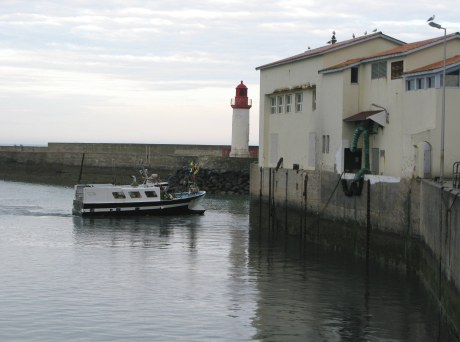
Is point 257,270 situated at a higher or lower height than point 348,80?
lower

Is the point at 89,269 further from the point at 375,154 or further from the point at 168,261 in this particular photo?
the point at 375,154

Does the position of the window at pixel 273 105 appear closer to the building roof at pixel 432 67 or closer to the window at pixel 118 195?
the window at pixel 118 195

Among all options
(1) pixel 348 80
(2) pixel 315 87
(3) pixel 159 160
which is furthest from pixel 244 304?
(3) pixel 159 160

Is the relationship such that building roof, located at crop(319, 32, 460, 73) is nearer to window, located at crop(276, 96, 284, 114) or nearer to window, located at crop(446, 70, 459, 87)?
window, located at crop(446, 70, 459, 87)

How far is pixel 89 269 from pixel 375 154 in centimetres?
1305

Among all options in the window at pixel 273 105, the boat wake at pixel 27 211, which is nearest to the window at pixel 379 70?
the window at pixel 273 105

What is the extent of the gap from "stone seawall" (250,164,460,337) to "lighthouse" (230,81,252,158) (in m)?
30.2

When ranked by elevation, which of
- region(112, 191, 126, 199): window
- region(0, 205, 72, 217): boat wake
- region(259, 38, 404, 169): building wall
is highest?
region(259, 38, 404, 169): building wall

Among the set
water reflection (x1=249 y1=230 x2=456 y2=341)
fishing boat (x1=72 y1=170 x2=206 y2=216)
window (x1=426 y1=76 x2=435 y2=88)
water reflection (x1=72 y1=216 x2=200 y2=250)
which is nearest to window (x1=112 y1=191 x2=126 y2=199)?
fishing boat (x1=72 y1=170 x2=206 y2=216)

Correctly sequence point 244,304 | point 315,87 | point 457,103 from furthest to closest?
point 315,87 → point 457,103 → point 244,304

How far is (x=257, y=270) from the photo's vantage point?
34.5 meters

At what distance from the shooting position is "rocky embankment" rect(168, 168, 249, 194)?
79.7 metres

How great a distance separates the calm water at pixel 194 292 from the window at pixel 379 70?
7798 mm

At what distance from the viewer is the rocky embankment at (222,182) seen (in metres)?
79.7
